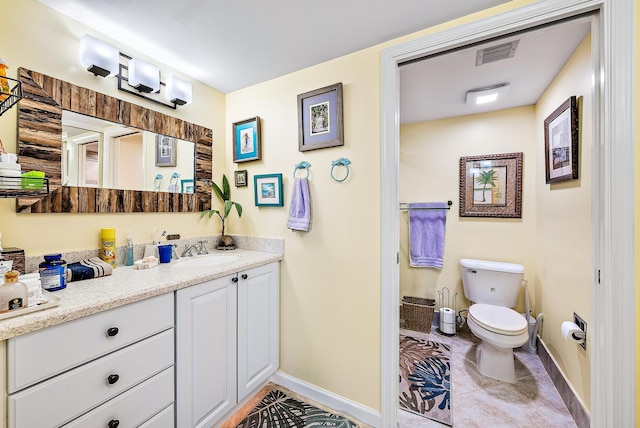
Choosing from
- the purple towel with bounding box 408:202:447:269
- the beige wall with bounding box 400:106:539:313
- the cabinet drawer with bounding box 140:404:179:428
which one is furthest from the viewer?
the purple towel with bounding box 408:202:447:269

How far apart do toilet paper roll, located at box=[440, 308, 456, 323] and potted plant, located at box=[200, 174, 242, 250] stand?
2.10m

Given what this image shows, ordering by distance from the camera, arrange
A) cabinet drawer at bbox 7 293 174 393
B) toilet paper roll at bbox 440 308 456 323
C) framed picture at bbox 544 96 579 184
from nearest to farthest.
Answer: cabinet drawer at bbox 7 293 174 393, framed picture at bbox 544 96 579 184, toilet paper roll at bbox 440 308 456 323

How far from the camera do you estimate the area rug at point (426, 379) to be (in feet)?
5.37

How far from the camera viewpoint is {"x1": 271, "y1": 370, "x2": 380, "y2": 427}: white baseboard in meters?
1.53

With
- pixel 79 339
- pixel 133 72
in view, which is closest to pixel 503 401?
pixel 79 339

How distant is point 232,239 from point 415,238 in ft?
6.06

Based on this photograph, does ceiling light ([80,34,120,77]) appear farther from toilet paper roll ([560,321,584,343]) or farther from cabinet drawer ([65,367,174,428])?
toilet paper roll ([560,321,584,343])

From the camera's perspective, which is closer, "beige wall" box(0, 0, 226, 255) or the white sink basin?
"beige wall" box(0, 0, 226, 255)

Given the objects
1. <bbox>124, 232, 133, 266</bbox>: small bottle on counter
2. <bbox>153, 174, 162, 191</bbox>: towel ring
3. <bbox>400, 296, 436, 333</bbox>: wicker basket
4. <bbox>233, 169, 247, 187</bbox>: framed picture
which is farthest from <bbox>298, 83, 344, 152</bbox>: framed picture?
<bbox>400, 296, 436, 333</bbox>: wicker basket

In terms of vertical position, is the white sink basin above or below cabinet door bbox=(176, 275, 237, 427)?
above

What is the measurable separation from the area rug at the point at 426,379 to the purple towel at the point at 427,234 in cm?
77

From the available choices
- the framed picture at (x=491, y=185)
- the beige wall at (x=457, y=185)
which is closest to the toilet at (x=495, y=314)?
the beige wall at (x=457, y=185)

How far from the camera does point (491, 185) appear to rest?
250 cm

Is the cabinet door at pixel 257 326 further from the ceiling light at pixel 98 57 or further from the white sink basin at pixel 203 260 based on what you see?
the ceiling light at pixel 98 57
